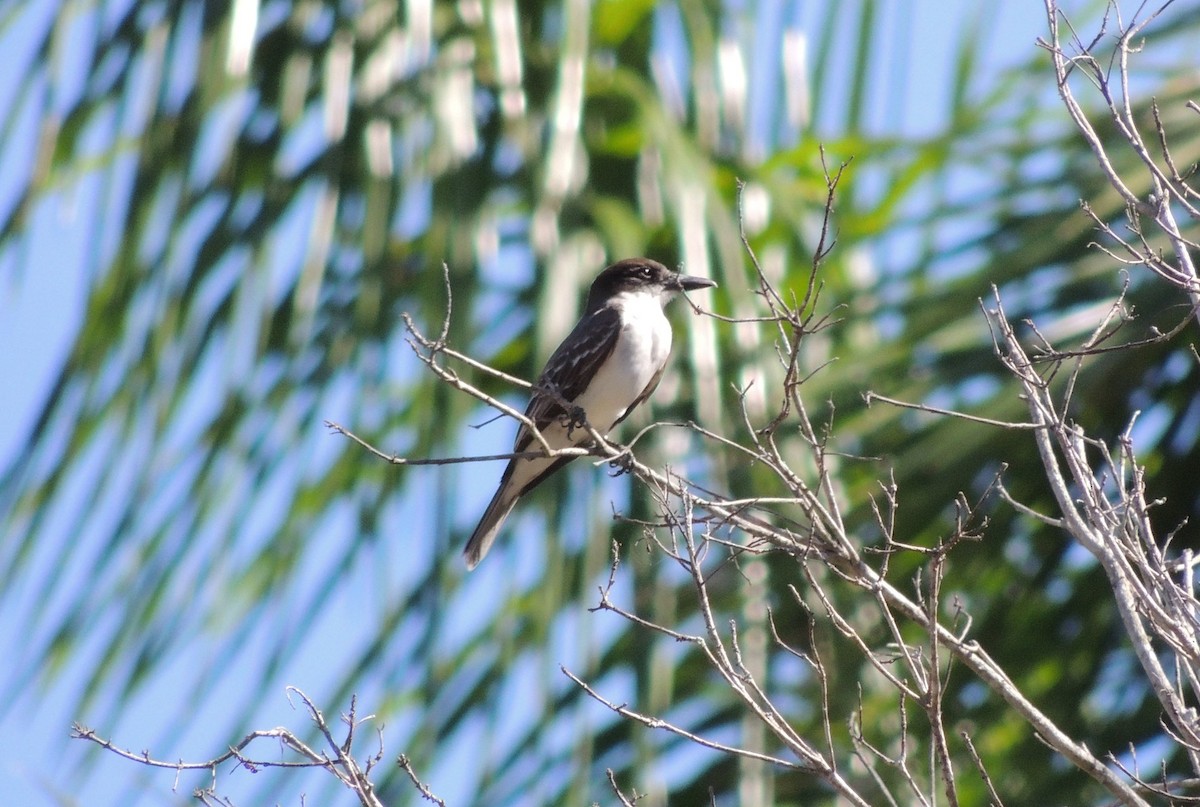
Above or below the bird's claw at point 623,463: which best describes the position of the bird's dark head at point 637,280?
above

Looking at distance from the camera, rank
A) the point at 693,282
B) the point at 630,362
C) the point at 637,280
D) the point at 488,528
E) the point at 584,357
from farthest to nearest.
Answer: the point at 637,280 → the point at 584,357 → the point at 630,362 → the point at 693,282 → the point at 488,528

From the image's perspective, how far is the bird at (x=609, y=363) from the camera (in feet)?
21.8

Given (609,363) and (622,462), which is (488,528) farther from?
(622,462)

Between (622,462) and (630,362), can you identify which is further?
(630,362)

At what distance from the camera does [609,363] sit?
693 cm

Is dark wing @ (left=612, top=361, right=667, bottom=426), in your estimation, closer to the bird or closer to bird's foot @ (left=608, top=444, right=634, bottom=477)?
the bird

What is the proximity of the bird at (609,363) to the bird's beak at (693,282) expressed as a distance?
0.02 meters

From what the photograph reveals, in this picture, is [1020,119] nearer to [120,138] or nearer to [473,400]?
[473,400]

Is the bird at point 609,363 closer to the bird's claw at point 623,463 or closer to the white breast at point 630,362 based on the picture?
the white breast at point 630,362

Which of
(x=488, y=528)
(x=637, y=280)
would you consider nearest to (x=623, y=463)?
(x=488, y=528)

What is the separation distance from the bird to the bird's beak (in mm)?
22

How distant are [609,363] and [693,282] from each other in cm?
53

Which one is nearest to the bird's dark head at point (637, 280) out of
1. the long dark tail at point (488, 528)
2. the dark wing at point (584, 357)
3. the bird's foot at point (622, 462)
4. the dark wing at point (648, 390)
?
the dark wing at point (584, 357)

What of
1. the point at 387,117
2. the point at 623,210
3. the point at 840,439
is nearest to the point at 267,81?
the point at 387,117
